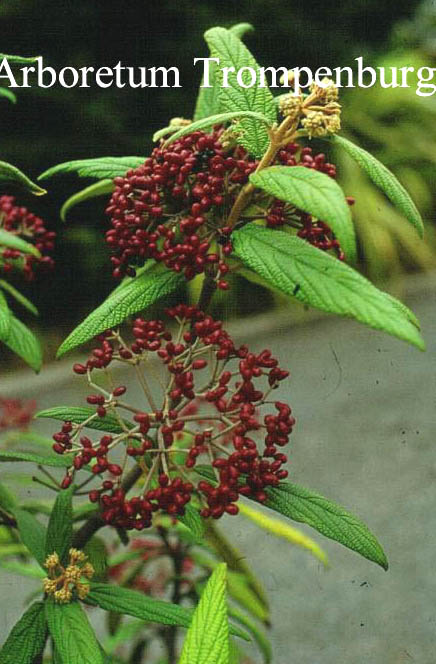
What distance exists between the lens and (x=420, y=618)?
7.93ft

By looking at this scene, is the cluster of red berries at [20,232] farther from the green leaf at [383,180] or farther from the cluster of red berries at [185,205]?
the green leaf at [383,180]

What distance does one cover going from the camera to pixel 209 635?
0.49m

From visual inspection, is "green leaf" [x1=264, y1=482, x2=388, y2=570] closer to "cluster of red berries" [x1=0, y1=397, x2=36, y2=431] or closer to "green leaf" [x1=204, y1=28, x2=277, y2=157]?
"green leaf" [x1=204, y1=28, x2=277, y2=157]

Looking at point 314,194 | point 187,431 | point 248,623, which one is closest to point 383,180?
point 314,194

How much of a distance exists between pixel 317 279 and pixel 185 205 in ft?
0.55

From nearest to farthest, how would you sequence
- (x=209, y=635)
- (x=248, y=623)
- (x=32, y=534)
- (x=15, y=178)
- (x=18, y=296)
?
(x=209, y=635), (x=15, y=178), (x=32, y=534), (x=18, y=296), (x=248, y=623)

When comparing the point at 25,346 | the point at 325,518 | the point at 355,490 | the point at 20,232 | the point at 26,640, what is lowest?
the point at 355,490

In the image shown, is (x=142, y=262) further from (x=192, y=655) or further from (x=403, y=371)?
(x=403, y=371)

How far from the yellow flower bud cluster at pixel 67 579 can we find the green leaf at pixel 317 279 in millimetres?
312

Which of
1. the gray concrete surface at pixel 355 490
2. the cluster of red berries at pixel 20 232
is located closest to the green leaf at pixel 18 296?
the cluster of red berries at pixel 20 232

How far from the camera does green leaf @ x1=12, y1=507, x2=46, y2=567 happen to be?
0.83 m

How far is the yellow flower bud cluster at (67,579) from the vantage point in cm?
74

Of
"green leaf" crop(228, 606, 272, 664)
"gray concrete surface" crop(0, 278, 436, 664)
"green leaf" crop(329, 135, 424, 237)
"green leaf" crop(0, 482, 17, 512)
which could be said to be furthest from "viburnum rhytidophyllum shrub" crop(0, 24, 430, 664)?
"gray concrete surface" crop(0, 278, 436, 664)

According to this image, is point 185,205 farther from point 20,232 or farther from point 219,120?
point 20,232
